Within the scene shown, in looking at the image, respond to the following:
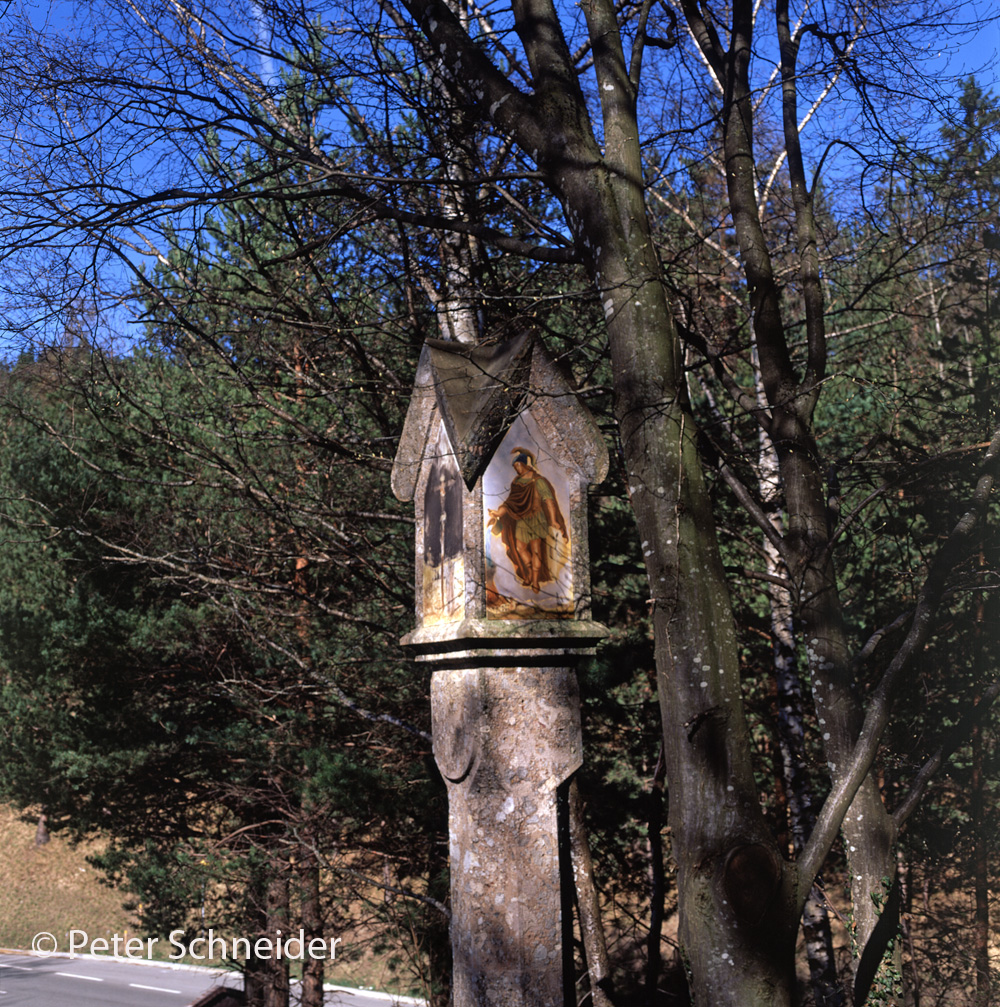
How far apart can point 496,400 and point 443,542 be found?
2.13 feet

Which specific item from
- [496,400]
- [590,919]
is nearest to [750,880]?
[496,400]

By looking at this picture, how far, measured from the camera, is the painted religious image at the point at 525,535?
3504mm

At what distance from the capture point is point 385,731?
30.0ft

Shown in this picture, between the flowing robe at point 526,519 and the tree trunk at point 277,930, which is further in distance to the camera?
the tree trunk at point 277,930

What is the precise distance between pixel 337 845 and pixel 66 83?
7.73 m

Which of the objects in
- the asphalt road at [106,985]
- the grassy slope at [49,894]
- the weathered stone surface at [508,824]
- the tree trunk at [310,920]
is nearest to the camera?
the weathered stone surface at [508,824]

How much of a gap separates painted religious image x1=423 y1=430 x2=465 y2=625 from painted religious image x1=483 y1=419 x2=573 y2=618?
0.13 metres

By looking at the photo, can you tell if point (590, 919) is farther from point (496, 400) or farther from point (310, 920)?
point (310, 920)

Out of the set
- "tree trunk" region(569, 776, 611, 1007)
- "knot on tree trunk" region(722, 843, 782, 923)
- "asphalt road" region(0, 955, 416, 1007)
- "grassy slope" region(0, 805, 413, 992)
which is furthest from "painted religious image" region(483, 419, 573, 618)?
"grassy slope" region(0, 805, 413, 992)

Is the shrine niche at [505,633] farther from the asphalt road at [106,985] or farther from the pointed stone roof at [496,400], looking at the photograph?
the asphalt road at [106,985]

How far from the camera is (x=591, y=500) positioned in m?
7.93

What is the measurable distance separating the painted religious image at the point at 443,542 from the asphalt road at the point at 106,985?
10697 millimetres

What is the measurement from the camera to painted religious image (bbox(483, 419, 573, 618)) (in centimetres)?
350

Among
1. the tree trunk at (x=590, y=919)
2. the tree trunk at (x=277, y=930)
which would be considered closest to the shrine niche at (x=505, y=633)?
the tree trunk at (x=590, y=919)
